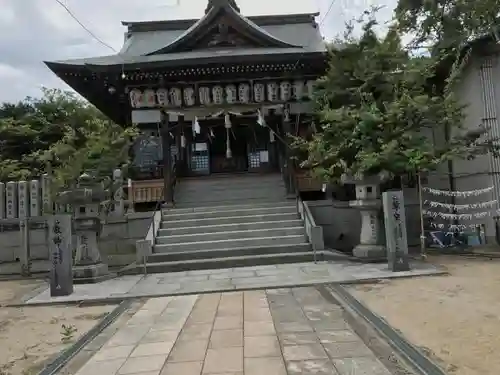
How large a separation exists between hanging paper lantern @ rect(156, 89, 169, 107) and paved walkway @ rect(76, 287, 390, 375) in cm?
906

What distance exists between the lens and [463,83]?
46.0 ft

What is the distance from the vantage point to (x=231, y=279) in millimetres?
9023

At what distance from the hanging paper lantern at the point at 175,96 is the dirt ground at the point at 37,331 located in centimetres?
824

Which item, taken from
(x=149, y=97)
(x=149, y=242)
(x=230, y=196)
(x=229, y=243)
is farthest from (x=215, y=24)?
(x=149, y=242)

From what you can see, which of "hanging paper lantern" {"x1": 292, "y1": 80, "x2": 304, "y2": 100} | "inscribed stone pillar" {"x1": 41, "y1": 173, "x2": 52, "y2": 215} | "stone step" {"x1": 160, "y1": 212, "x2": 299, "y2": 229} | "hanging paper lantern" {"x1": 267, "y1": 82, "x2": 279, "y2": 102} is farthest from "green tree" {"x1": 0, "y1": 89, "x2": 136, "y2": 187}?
"hanging paper lantern" {"x1": 292, "y1": 80, "x2": 304, "y2": 100}

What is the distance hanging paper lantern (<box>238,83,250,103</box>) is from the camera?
576 inches

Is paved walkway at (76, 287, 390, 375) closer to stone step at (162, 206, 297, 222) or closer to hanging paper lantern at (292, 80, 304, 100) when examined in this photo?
stone step at (162, 206, 297, 222)

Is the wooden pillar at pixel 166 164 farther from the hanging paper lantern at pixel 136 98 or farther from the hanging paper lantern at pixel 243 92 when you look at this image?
the hanging paper lantern at pixel 243 92

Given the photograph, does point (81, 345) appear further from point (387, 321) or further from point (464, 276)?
point (464, 276)

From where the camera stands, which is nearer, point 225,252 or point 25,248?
point 225,252

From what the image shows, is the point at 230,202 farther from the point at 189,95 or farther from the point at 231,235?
the point at 189,95

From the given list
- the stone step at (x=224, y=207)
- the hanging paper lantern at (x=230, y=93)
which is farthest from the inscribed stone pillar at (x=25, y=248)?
the hanging paper lantern at (x=230, y=93)

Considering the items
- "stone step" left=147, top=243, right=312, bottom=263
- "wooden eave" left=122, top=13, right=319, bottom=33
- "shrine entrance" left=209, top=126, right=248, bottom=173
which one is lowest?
"stone step" left=147, top=243, right=312, bottom=263

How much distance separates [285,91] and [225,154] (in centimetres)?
562
